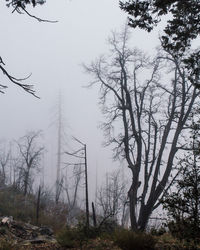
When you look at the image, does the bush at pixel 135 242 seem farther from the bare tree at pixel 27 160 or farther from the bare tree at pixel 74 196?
the bare tree at pixel 27 160

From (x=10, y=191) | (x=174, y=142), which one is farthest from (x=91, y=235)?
(x=10, y=191)

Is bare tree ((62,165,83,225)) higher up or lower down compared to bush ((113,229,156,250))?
higher up

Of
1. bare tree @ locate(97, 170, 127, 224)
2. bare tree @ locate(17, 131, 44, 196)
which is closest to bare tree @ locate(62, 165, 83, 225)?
bare tree @ locate(97, 170, 127, 224)

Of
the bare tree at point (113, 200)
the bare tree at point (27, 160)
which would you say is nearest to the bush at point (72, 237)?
the bare tree at point (113, 200)

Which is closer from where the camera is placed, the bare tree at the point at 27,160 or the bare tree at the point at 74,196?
the bare tree at the point at 74,196

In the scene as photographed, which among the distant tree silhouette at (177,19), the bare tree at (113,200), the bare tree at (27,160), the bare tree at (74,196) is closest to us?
the distant tree silhouette at (177,19)

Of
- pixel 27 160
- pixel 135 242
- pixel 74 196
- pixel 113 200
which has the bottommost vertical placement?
pixel 135 242

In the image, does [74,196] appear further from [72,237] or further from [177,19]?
[177,19]

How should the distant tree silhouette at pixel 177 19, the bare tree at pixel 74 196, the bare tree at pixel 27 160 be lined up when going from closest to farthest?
the distant tree silhouette at pixel 177 19 → the bare tree at pixel 74 196 → the bare tree at pixel 27 160

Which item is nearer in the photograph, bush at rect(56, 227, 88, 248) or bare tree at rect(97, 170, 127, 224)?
bush at rect(56, 227, 88, 248)

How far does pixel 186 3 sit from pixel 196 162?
305 centimetres

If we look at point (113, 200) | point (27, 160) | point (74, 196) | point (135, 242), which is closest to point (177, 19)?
point (135, 242)

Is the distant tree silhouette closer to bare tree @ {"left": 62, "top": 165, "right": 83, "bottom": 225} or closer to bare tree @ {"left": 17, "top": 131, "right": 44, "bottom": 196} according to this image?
bare tree @ {"left": 62, "top": 165, "right": 83, "bottom": 225}

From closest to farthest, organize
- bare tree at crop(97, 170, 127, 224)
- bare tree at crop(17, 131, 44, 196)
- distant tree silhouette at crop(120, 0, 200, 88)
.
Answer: distant tree silhouette at crop(120, 0, 200, 88), bare tree at crop(97, 170, 127, 224), bare tree at crop(17, 131, 44, 196)
